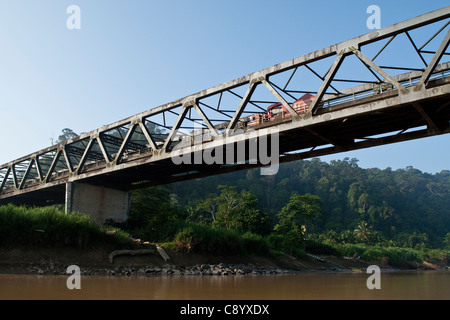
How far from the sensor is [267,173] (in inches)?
4392

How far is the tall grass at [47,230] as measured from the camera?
61.5 ft

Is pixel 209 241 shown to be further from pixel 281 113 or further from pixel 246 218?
pixel 246 218

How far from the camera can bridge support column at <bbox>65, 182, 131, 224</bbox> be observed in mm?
27047

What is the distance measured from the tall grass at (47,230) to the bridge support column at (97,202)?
217 inches

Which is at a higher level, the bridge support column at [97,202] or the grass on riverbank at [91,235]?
the bridge support column at [97,202]

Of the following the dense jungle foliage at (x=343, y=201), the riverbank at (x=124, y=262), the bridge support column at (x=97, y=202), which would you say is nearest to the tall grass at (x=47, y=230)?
the riverbank at (x=124, y=262)

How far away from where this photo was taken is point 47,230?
63.8ft

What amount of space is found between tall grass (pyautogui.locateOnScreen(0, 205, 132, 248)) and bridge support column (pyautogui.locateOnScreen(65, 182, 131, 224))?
5521 mm

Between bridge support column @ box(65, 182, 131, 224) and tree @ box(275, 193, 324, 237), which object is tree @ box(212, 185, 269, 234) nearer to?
tree @ box(275, 193, 324, 237)
